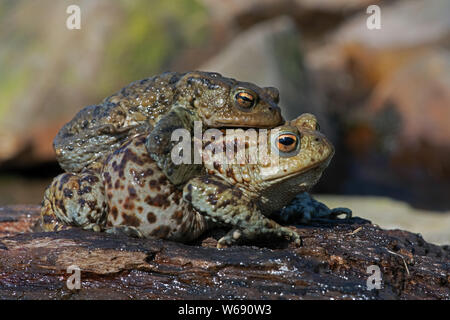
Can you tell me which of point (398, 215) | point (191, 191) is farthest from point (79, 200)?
point (398, 215)

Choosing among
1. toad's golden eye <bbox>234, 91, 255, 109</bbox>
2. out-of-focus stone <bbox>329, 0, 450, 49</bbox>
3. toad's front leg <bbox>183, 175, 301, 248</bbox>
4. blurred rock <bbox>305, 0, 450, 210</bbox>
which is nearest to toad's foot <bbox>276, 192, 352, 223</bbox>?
toad's front leg <bbox>183, 175, 301, 248</bbox>

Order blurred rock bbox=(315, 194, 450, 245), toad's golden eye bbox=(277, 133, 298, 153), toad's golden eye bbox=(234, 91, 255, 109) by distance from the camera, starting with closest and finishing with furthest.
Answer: toad's golden eye bbox=(277, 133, 298, 153)
toad's golden eye bbox=(234, 91, 255, 109)
blurred rock bbox=(315, 194, 450, 245)

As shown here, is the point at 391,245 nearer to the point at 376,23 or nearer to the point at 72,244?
the point at 72,244

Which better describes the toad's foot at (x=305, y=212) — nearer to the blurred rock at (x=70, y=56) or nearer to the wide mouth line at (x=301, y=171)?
the wide mouth line at (x=301, y=171)

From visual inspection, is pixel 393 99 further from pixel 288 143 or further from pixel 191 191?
pixel 191 191

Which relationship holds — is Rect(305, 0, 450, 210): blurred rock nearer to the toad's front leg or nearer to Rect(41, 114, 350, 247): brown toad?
Rect(41, 114, 350, 247): brown toad

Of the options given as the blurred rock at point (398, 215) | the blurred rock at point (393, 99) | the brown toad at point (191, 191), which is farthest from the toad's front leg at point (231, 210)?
the blurred rock at point (393, 99)
